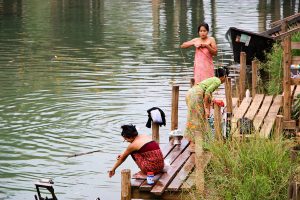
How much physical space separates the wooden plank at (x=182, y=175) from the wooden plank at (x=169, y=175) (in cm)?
5

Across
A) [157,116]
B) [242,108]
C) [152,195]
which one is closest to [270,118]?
[242,108]

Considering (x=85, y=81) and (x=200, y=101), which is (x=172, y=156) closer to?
(x=200, y=101)

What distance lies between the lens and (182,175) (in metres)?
10.6

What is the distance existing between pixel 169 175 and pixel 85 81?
39.5 ft

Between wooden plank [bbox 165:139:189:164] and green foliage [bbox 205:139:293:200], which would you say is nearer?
green foliage [bbox 205:139:293:200]

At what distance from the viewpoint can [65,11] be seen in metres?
47.1

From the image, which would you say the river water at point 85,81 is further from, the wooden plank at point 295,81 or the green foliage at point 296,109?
the wooden plank at point 295,81

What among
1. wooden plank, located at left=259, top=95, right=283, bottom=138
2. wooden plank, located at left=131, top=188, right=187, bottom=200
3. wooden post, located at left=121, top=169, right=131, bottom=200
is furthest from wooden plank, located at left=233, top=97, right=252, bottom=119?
wooden post, located at left=121, top=169, right=131, bottom=200

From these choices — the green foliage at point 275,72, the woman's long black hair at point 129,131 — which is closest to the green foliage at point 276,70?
the green foliage at point 275,72

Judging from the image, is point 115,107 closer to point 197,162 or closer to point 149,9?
Answer: point 197,162

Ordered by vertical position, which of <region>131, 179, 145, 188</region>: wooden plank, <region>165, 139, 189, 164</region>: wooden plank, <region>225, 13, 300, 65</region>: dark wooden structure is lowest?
<region>131, 179, 145, 188</region>: wooden plank

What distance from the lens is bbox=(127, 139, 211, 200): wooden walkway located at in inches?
401

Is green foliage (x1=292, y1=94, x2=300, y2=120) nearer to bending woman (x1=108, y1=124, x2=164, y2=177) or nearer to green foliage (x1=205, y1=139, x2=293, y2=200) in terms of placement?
green foliage (x1=205, y1=139, x2=293, y2=200)

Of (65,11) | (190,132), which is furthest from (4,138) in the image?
(65,11)
